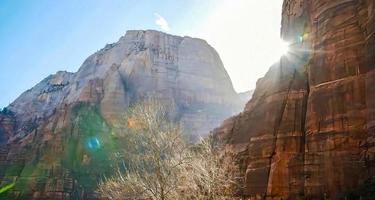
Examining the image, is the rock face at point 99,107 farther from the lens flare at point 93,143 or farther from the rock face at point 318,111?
the rock face at point 318,111

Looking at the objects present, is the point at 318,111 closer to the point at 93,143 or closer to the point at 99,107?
the point at 93,143

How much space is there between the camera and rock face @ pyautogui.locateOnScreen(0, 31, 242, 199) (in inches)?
3494

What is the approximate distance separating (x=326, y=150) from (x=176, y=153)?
10.9m

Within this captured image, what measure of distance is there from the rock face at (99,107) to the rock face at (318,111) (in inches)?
2167

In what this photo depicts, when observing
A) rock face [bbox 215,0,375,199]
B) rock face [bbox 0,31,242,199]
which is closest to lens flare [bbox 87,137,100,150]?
rock face [bbox 0,31,242,199]

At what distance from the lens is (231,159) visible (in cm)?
4391

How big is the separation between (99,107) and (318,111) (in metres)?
76.8

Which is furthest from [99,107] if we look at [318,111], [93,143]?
[318,111]

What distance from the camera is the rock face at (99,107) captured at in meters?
88.8

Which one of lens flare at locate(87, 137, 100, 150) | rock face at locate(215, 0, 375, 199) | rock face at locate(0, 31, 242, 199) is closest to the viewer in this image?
rock face at locate(215, 0, 375, 199)

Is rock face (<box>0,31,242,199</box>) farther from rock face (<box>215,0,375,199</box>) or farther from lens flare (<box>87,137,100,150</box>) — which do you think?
rock face (<box>215,0,375,199</box>)

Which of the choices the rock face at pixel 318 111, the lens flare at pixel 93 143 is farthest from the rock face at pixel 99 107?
the rock face at pixel 318 111

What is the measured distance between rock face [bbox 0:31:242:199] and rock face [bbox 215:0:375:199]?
2167 inches

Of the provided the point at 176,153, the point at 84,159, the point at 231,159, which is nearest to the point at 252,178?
the point at 231,159
